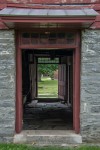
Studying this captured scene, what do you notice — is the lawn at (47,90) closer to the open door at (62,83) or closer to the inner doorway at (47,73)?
the inner doorway at (47,73)

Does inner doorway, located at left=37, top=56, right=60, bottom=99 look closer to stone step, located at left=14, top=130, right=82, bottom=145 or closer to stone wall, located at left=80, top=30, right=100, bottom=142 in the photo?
stone wall, located at left=80, top=30, right=100, bottom=142

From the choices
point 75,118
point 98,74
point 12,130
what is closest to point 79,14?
point 98,74

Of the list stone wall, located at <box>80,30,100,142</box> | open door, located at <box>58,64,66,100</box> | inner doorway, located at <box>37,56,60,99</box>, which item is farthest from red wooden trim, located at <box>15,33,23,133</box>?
open door, located at <box>58,64,66,100</box>

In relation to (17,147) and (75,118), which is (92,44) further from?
(17,147)

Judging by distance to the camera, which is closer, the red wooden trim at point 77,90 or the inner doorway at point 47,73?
the red wooden trim at point 77,90

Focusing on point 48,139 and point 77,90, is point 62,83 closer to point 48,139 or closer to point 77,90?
point 77,90

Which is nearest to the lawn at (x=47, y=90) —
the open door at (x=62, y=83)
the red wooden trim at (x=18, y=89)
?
the open door at (x=62, y=83)

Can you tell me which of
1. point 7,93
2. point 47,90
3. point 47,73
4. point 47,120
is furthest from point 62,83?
point 47,73

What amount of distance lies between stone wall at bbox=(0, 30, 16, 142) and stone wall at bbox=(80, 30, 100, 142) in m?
1.60

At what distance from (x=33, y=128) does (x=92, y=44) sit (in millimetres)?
2781

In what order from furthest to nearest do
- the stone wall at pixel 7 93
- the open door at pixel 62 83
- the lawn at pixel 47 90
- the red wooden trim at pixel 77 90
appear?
the lawn at pixel 47 90, the open door at pixel 62 83, the red wooden trim at pixel 77 90, the stone wall at pixel 7 93

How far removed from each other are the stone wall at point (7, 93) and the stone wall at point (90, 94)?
5.24 ft

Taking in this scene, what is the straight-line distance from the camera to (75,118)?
8.23 meters

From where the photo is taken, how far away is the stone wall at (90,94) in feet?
26.1
